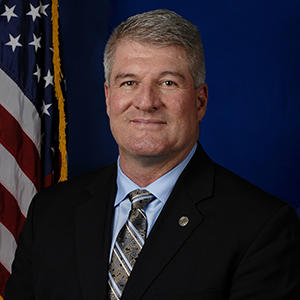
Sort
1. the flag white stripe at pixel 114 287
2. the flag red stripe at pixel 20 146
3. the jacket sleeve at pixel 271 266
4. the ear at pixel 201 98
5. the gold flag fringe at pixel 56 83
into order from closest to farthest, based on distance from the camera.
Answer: the jacket sleeve at pixel 271 266 < the flag white stripe at pixel 114 287 < the ear at pixel 201 98 < the flag red stripe at pixel 20 146 < the gold flag fringe at pixel 56 83

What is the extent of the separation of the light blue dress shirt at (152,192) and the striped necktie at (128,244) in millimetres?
20

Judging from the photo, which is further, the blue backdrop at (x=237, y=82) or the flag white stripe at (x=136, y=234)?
the blue backdrop at (x=237, y=82)

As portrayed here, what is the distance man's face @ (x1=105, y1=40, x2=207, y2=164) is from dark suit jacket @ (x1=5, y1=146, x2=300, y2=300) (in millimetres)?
149

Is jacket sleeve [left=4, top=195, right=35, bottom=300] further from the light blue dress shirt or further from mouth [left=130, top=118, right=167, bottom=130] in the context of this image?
mouth [left=130, top=118, right=167, bottom=130]

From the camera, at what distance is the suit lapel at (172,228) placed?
153cm

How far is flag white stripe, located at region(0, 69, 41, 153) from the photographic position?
2.53 meters

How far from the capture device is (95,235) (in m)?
1.74

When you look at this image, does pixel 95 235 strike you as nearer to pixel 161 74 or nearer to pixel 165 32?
pixel 161 74

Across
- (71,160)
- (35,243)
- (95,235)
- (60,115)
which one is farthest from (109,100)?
(71,160)

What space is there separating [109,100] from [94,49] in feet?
4.84

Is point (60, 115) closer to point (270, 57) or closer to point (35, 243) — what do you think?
point (35, 243)

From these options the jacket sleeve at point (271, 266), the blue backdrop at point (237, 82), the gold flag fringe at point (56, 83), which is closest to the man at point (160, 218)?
the jacket sleeve at point (271, 266)

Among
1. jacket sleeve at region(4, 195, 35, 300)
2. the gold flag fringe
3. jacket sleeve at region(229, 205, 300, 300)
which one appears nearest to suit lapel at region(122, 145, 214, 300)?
jacket sleeve at region(229, 205, 300, 300)

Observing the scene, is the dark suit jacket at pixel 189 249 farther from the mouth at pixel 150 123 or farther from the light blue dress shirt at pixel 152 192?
the mouth at pixel 150 123
